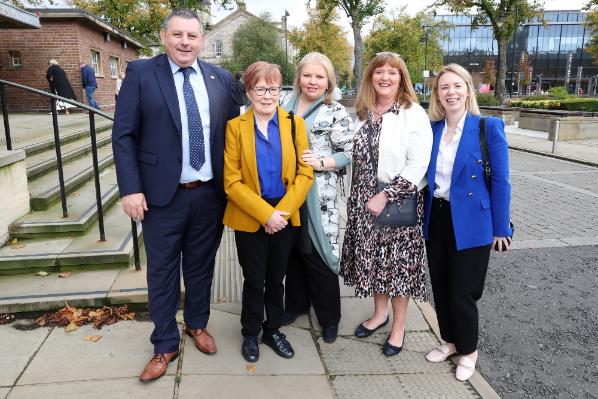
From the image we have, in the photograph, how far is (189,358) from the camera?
10.1 ft

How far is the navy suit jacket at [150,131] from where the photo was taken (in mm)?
2664

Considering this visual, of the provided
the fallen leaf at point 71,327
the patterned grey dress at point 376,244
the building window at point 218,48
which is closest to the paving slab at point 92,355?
the fallen leaf at point 71,327

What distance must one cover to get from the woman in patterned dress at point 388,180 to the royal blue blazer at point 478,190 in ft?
0.80

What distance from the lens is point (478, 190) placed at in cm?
276

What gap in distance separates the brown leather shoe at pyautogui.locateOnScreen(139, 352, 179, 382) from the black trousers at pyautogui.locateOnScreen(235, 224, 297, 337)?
547 mm

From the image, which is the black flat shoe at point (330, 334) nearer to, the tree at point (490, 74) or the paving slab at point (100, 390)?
the paving slab at point (100, 390)

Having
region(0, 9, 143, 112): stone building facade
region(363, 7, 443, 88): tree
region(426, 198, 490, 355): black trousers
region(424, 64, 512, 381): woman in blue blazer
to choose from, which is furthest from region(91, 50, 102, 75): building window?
region(363, 7, 443, 88): tree

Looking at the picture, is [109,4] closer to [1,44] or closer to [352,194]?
[1,44]

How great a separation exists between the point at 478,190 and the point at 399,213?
506 millimetres

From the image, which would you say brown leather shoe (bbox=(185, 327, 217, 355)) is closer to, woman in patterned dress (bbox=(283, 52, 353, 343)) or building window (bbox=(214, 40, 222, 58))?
woman in patterned dress (bbox=(283, 52, 353, 343))

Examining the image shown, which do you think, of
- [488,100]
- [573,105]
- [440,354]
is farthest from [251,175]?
[488,100]

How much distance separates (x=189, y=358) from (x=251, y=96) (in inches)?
69.0

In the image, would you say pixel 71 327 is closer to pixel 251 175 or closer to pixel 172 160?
pixel 172 160

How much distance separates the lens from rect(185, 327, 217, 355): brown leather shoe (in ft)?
10.3
